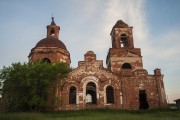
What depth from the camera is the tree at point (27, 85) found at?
2136cm

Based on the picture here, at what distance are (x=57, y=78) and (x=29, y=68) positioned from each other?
9.11 feet

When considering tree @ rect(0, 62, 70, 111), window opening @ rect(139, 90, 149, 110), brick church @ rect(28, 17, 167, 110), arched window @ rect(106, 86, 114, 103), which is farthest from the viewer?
window opening @ rect(139, 90, 149, 110)

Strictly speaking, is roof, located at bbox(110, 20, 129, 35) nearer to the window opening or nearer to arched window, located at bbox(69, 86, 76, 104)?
the window opening

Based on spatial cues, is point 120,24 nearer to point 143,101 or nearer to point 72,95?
point 143,101

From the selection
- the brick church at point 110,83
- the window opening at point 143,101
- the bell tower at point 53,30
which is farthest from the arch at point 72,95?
the bell tower at point 53,30

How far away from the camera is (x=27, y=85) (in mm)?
21219

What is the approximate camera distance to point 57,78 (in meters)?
23.2

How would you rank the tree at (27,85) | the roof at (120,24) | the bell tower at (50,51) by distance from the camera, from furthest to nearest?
the roof at (120,24)
the bell tower at (50,51)
the tree at (27,85)

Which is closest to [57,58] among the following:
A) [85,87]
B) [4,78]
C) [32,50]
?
[32,50]

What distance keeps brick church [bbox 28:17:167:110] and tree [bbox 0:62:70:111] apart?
217 centimetres

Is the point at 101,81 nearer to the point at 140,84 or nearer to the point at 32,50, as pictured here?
the point at 140,84

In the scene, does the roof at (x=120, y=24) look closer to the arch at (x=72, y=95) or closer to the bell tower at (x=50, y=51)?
the bell tower at (x=50, y=51)

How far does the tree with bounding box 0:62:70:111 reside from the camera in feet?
70.1

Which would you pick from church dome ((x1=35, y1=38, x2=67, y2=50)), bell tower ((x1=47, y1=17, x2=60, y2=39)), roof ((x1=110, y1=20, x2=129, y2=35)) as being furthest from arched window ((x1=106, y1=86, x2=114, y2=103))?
bell tower ((x1=47, y1=17, x2=60, y2=39))
